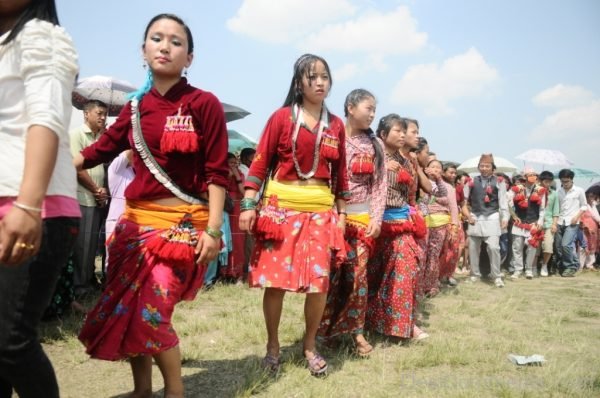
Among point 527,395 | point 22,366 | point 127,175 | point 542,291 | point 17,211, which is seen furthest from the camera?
→ point 542,291

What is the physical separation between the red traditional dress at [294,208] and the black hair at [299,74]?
10 centimetres

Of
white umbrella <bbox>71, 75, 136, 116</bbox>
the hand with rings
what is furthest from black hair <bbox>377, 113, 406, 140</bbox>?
white umbrella <bbox>71, 75, 136, 116</bbox>

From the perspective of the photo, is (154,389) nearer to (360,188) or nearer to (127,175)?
(360,188)

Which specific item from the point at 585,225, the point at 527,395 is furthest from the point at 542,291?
the point at 527,395

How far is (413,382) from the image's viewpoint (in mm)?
3211

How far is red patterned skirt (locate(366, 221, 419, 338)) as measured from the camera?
420 centimetres

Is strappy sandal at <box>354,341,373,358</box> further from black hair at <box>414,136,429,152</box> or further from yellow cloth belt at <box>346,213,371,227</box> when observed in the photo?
black hair at <box>414,136,429,152</box>

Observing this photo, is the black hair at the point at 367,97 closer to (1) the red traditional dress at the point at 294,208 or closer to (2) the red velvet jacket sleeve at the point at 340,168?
(2) the red velvet jacket sleeve at the point at 340,168

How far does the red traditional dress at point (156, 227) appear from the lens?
95.6 inches

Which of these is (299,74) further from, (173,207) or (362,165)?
(173,207)

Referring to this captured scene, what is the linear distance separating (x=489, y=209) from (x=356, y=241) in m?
5.58

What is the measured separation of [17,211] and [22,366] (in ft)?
1.75

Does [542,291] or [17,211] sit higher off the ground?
[17,211]

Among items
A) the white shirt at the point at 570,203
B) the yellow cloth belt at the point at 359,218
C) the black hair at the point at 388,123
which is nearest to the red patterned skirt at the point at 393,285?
the yellow cloth belt at the point at 359,218
